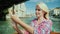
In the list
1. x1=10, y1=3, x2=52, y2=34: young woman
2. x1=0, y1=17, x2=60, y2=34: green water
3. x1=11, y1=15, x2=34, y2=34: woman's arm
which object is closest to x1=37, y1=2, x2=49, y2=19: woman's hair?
x1=10, y1=3, x2=52, y2=34: young woman

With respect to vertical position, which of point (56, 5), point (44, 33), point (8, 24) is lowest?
point (44, 33)

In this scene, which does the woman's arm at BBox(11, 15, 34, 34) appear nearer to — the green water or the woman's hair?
the green water

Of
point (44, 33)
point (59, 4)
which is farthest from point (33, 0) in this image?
point (44, 33)

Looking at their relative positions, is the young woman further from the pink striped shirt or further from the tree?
the tree

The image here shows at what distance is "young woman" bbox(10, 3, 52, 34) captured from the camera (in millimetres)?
1741

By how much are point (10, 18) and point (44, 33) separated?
0.50 metres

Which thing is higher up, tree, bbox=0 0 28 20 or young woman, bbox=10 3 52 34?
tree, bbox=0 0 28 20

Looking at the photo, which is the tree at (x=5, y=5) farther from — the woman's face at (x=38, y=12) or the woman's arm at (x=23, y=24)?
the woman's face at (x=38, y=12)

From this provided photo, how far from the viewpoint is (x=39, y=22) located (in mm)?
1764

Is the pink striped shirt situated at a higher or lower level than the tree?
lower

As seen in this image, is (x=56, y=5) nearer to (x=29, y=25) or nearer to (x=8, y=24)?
(x=29, y=25)

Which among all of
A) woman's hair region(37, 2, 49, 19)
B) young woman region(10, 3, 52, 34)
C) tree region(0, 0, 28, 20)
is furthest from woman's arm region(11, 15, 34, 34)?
woman's hair region(37, 2, 49, 19)

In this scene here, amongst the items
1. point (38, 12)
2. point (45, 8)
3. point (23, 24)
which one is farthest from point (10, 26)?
point (45, 8)

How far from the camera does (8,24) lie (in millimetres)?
1767
